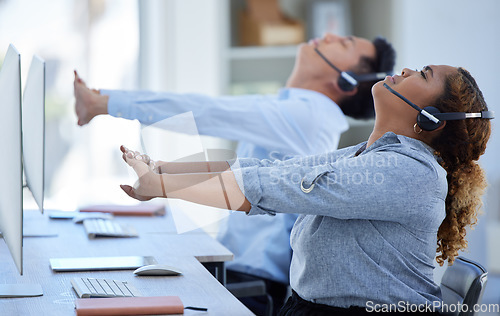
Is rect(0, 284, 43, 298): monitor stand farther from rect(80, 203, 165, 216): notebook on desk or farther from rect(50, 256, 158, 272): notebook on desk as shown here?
rect(80, 203, 165, 216): notebook on desk

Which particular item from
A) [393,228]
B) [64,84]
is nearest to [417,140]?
[393,228]

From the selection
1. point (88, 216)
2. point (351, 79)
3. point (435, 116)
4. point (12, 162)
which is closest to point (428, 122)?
point (435, 116)

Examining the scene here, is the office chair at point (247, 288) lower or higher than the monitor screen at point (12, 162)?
lower

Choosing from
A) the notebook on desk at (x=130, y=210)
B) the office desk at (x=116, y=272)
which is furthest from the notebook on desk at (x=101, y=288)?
the notebook on desk at (x=130, y=210)

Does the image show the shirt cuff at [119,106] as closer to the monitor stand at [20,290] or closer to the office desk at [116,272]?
the office desk at [116,272]

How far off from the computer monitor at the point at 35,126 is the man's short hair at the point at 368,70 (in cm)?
115

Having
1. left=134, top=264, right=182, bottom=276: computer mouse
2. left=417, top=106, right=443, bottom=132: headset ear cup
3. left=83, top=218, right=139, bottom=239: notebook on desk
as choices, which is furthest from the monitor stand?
left=417, top=106, right=443, bottom=132: headset ear cup

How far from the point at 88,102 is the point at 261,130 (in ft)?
1.92

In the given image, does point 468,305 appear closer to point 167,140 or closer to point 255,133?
point 255,133

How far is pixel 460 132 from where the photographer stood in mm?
1314

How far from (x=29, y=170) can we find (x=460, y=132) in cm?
121

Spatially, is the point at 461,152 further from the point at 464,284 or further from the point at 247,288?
the point at 247,288

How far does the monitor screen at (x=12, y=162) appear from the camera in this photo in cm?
112

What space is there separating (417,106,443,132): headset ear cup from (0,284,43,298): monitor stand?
2.84ft
